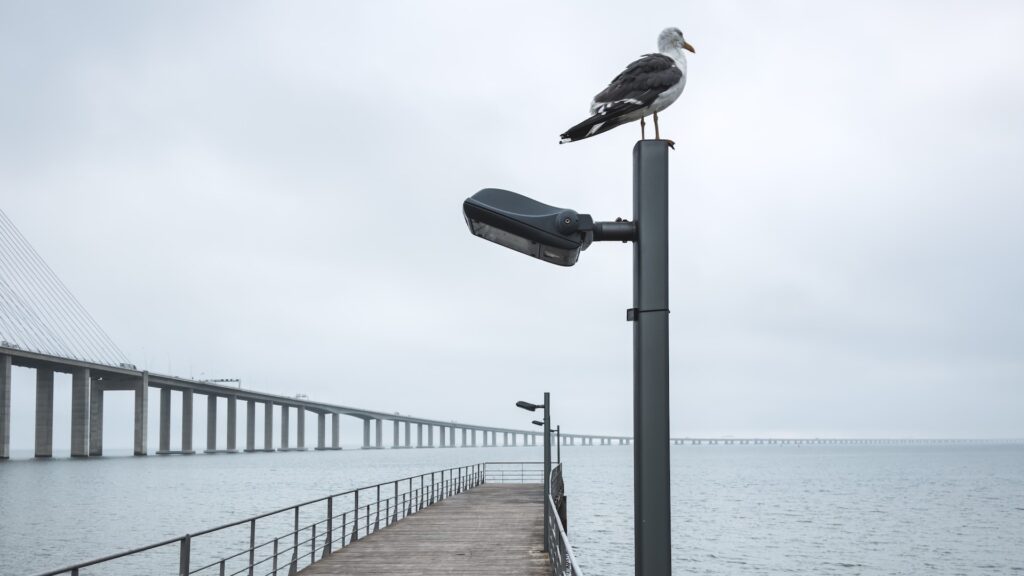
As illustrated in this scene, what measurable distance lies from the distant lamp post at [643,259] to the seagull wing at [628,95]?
0.51 m

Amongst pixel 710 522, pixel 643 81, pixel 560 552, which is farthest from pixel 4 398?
pixel 643 81

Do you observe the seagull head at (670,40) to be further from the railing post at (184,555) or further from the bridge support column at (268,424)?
the bridge support column at (268,424)

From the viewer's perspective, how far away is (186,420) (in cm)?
12662

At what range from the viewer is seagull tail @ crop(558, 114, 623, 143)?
153 inches

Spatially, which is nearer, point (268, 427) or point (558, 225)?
point (558, 225)

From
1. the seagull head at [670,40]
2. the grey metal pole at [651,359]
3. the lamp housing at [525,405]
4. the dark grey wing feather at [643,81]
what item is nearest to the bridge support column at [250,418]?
the lamp housing at [525,405]

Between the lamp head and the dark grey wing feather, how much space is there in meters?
0.78

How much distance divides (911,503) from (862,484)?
28.8 meters

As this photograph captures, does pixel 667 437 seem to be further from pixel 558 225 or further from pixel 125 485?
pixel 125 485

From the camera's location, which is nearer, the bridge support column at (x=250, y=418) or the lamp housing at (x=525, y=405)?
the lamp housing at (x=525, y=405)

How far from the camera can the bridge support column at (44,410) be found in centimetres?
10169

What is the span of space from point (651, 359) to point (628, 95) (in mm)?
1286

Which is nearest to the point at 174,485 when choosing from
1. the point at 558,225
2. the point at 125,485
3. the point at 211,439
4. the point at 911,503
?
the point at 125,485

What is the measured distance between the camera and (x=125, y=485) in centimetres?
8581
